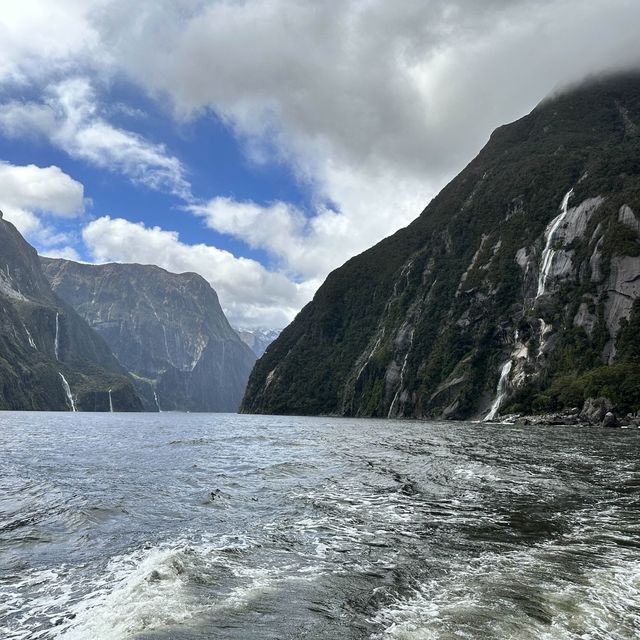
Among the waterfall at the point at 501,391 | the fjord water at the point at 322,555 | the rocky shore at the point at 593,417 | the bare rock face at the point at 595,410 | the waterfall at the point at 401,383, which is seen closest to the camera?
the fjord water at the point at 322,555

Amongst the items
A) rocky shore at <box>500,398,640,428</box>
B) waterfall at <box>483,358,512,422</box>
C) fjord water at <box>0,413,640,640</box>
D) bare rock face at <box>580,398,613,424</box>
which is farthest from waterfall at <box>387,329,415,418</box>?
fjord water at <box>0,413,640,640</box>

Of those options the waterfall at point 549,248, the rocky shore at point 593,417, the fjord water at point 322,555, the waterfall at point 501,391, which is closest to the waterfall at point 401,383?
the waterfall at point 501,391

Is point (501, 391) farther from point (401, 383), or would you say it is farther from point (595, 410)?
point (401, 383)

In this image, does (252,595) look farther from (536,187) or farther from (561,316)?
(536,187)

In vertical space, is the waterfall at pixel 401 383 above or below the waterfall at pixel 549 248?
below

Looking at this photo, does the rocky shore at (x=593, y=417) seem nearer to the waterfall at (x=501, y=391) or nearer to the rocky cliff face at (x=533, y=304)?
the rocky cliff face at (x=533, y=304)

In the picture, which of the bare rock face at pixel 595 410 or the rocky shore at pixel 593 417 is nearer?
the rocky shore at pixel 593 417

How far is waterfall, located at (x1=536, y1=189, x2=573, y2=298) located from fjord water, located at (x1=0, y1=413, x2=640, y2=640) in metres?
128

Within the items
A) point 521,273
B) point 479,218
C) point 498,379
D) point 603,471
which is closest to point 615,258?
point 521,273

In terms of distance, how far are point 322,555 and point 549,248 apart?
15338cm

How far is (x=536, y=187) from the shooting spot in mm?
174750

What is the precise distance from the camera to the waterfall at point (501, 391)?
420 ft

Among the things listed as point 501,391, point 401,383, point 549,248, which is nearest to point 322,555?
point 501,391

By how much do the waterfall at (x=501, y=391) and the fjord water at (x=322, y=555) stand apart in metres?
105
